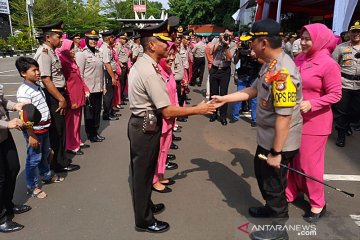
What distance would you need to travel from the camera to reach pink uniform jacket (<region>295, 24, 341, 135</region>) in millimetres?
2758

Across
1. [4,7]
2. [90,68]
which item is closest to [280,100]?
[90,68]

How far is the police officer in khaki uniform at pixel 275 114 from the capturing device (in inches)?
88.7

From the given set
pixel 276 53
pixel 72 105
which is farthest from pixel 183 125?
pixel 276 53

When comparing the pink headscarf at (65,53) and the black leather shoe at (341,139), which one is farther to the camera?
the black leather shoe at (341,139)

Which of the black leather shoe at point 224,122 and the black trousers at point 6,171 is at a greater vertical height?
the black trousers at point 6,171

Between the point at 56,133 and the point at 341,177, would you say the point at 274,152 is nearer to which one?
the point at 341,177

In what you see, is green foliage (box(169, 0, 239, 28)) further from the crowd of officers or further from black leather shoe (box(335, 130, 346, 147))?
black leather shoe (box(335, 130, 346, 147))

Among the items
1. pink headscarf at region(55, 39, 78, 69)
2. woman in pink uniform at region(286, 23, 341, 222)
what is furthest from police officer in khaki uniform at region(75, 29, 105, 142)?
woman in pink uniform at region(286, 23, 341, 222)

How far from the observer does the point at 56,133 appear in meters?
3.98

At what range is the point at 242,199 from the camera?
3436mm

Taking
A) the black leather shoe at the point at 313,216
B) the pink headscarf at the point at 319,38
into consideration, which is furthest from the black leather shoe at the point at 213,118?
the pink headscarf at the point at 319,38

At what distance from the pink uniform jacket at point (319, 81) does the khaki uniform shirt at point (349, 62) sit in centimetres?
273

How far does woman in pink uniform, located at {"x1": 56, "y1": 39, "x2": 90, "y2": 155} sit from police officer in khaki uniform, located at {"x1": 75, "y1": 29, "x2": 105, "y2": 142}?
0.88 ft

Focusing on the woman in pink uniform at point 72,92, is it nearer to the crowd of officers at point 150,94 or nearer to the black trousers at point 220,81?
the crowd of officers at point 150,94
